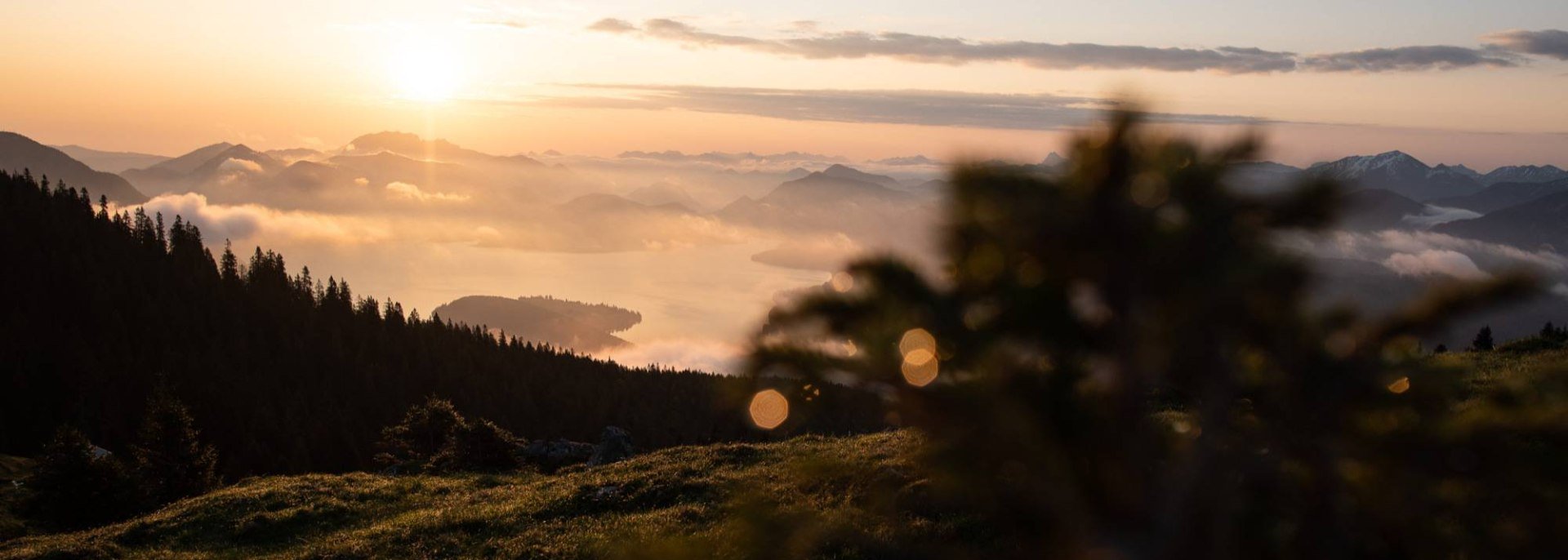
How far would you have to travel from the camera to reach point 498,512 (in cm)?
2886

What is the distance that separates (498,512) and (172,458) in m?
40.0

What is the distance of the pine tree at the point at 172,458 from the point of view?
53.0 meters

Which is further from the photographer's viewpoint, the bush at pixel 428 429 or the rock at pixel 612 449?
the bush at pixel 428 429

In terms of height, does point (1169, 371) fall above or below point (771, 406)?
above

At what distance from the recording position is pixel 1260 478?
12.2 feet

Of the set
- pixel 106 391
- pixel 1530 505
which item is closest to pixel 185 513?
pixel 1530 505

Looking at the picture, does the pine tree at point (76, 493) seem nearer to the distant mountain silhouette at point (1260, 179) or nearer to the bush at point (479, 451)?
the bush at point (479, 451)

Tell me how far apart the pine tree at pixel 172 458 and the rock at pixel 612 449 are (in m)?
28.8

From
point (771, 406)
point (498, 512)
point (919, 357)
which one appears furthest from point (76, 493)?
point (919, 357)

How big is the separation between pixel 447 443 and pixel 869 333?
57592 mm

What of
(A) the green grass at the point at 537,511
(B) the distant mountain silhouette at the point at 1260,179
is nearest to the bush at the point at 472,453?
(A) the green grass at the point at 537,511

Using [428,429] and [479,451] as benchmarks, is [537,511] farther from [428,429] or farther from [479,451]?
[428,429]

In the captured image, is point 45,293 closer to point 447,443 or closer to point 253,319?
point 253,319

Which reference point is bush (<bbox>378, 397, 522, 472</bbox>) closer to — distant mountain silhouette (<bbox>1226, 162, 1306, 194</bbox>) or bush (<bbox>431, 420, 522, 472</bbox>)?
bush (<bbox>431, 420, 522, 472</bbox>)
